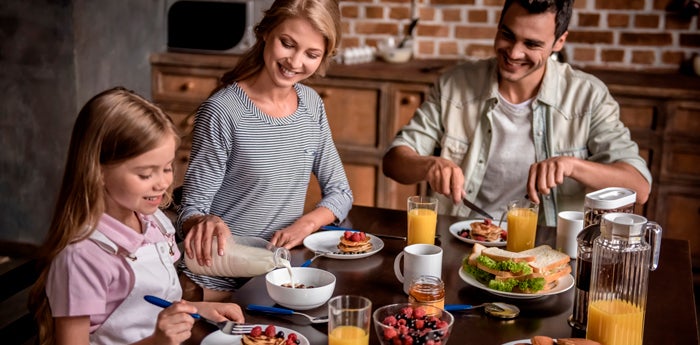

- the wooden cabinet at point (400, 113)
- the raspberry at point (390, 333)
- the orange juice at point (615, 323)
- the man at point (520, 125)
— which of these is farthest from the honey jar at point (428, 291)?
the wooden cabinet at point (400, 113)

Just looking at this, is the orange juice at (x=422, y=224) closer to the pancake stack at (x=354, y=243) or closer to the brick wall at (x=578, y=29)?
the pancake stack at (x=354, y=243)

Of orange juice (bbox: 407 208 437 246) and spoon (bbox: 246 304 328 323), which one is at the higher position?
orange juice (bbox: 407 208 437 246)

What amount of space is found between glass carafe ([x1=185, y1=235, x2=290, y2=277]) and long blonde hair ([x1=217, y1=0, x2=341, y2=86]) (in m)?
0.55

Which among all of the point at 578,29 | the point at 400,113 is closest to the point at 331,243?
the point at 400,113

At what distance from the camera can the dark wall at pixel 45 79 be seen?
3.62m

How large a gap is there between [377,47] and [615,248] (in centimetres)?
289

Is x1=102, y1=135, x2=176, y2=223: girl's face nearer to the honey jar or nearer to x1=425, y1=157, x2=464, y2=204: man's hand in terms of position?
the honey jar

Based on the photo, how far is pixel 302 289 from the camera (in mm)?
1472

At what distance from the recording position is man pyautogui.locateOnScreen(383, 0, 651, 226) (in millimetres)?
2275

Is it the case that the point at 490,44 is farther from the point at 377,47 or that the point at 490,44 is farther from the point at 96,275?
the point at 96,275

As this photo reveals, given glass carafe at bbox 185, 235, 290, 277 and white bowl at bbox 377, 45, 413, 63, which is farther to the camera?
white bowl at bbox 377, 45, 413, 63

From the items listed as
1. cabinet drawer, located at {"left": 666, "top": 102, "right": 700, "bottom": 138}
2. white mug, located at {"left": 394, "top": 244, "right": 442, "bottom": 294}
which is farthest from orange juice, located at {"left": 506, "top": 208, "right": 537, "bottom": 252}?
cabinet drawer, located at {"left": 666, "top": 102, "right": 700, "bottom": 138}

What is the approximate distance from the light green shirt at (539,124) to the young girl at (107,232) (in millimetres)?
1074

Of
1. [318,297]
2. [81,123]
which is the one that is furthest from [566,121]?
[81,123]
